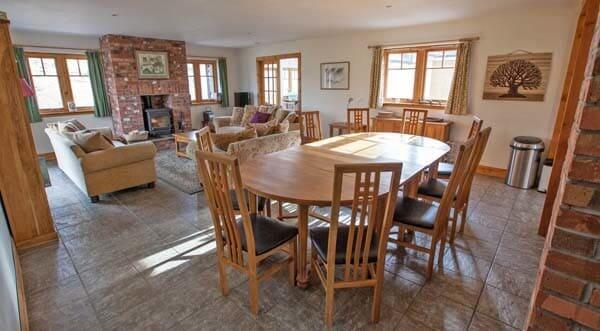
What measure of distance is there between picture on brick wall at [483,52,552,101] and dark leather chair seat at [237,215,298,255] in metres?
4.22

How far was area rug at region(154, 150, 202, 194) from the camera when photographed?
4.14 m

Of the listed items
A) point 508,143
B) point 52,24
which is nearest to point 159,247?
point 52,24

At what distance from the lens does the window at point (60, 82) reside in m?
5.67

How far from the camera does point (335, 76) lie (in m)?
6.50

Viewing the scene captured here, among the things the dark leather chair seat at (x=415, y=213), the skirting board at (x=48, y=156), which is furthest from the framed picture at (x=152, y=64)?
the dark leather chair seat at (x=415, y=213)

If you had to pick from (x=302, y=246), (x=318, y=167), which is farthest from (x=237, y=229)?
(x=318, y=167)

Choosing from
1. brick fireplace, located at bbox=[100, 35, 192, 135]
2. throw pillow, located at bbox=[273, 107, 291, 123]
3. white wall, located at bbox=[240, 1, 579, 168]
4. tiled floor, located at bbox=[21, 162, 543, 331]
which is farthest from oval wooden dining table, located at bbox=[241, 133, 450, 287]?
brick fireplace, located at bbox=[100, 35, 192, 135]

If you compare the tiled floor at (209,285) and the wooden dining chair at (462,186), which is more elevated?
the wooden dining chair at (462,186)

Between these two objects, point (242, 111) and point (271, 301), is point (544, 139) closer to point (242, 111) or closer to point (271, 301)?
point (271, 301)

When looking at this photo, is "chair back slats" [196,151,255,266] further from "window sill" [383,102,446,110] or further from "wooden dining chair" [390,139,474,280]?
"window sill" [383,102,446,110]

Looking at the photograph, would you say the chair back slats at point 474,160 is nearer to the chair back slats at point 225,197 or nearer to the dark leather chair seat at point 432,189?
the dark leather chair seat at point 432,189

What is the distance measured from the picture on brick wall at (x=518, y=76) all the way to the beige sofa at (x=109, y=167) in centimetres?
498

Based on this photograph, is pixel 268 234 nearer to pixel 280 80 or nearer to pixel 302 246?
pixel 302 246

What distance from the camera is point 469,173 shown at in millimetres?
2338
